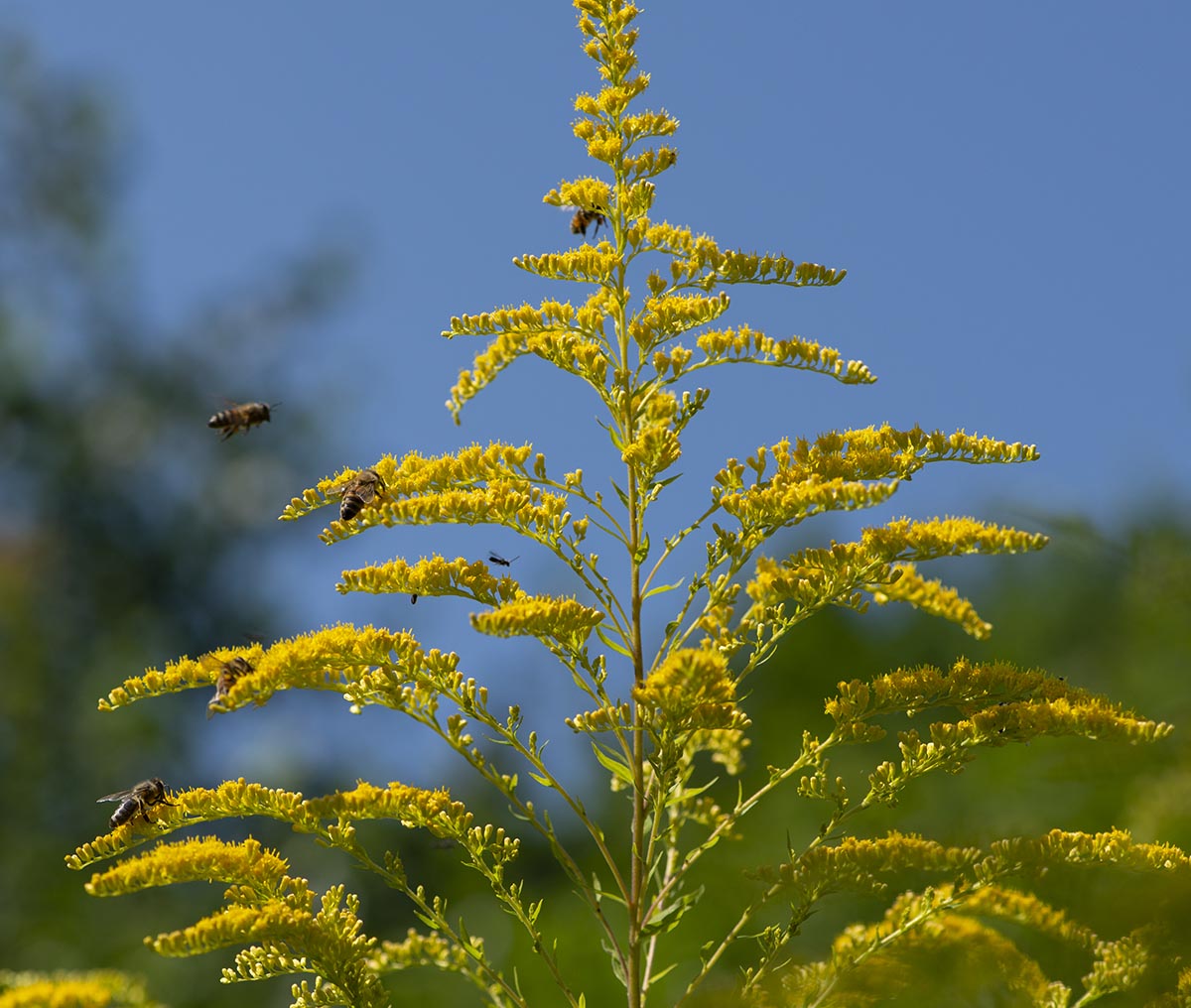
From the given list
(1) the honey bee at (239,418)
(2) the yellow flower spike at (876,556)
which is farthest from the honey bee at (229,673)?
(1) the honey bee at (239,418)

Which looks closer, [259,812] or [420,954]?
[420,954]

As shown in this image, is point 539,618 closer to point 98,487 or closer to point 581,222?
point 581,222

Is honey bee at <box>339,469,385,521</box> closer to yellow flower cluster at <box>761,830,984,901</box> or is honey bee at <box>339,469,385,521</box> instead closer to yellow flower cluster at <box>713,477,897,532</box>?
yellow flower cluster at <box>713,477,897,532</box>

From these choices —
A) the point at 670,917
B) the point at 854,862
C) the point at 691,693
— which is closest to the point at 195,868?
the point at 670,917

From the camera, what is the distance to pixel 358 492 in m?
3.92

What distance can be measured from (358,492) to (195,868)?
Answer: 1257 mm

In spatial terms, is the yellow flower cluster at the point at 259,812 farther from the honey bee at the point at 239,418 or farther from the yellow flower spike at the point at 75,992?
the honey bee at the point at 239,418

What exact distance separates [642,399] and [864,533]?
910 millimetres

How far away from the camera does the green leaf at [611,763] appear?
3822 mm

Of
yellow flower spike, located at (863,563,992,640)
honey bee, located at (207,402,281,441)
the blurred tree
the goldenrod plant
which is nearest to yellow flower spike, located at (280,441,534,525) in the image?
the goldenrod plant

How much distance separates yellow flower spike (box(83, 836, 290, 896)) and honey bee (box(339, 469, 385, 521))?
1071mm

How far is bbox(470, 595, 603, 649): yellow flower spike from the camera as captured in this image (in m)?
3.46

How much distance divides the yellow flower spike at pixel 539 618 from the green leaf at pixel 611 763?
1.39ft

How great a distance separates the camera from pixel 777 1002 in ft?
11.1
